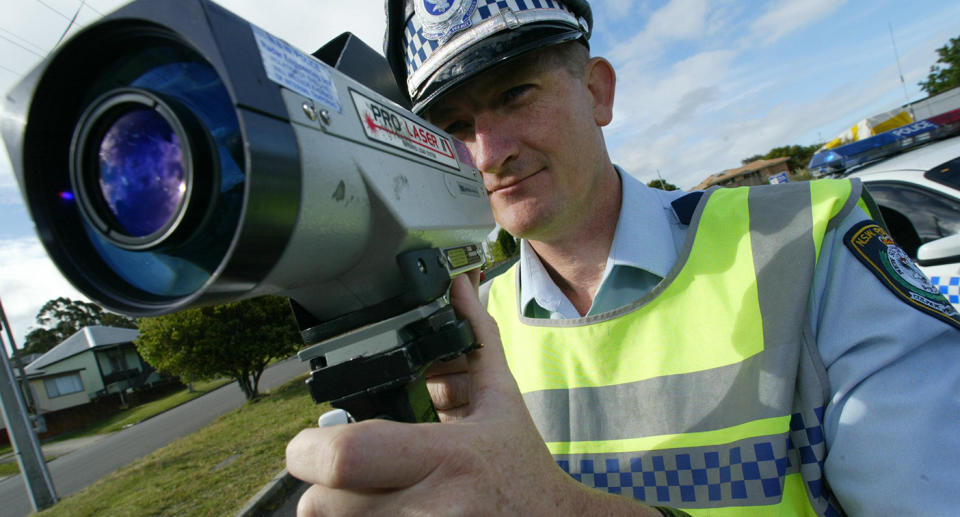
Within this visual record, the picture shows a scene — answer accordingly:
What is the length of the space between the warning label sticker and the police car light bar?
5.76 meters

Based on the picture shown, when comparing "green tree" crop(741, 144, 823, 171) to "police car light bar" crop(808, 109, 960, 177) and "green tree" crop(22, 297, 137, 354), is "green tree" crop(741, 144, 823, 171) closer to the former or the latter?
"police car light bar" crop(808, 109, 960, 177)

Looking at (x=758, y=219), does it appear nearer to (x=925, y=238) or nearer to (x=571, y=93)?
(x=571, y=93)

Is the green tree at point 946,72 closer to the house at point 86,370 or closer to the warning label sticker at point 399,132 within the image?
the warning label sticker at point 399,132

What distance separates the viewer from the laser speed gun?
0.65 meters

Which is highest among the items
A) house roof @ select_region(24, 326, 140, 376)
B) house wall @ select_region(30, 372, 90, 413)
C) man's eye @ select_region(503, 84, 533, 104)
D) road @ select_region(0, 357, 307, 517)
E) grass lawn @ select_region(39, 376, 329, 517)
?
house roof @ select_region(24, 326, 140, 376)

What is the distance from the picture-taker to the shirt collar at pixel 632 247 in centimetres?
150

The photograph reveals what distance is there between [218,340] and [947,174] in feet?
55.0

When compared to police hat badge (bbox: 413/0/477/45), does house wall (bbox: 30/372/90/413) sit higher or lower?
lower

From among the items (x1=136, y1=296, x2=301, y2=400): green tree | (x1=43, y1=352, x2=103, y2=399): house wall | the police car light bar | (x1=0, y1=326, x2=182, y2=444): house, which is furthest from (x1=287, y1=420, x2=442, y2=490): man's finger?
(x1=43, y1=352, x2=103, y2=399): house wall

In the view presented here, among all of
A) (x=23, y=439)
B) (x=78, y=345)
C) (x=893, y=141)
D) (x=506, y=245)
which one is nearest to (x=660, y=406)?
(x=506, y=245)

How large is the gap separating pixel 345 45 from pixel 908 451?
1.58 m

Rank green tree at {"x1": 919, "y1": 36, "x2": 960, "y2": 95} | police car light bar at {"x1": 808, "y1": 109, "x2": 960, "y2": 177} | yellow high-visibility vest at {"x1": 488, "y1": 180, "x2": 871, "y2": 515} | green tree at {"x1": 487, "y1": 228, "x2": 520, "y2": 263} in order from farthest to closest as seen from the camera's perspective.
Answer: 1. green tree at {"x1": 919, "y1": 36, "x2": 960, "y2": 95}
2. police car light bar at {"x1": 808, "y1": 109, "x2": 960, "y2": 177}
3. green tree at {"x1": 487, "y1": 228, "x2": 520, "y2": 263}
4. yellow high-visibility vest at {"x1": 488, "y1": 180, "x2": 871, "y2": 515}

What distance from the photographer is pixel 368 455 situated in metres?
0.61

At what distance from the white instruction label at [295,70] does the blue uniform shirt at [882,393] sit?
127 cm
